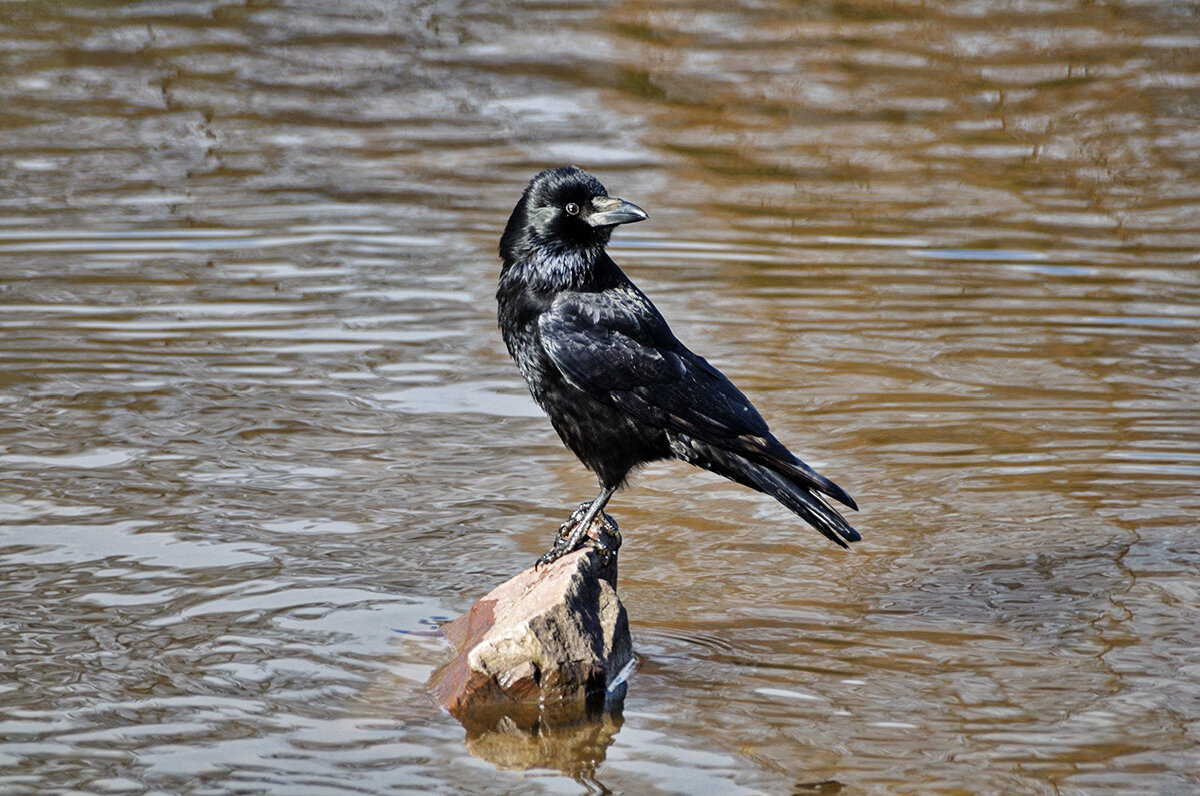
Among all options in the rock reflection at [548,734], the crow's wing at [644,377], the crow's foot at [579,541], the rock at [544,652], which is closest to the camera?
the rock reflection at [548,734]

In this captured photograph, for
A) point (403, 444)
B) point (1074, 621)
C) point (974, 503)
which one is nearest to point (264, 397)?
point (403, 444)

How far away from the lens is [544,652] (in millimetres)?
4590

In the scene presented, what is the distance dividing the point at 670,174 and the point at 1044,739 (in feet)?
23.9

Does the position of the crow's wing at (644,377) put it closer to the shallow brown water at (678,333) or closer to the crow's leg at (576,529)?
the crow's leg at (576,529)

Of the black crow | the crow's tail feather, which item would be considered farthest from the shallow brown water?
the black crow

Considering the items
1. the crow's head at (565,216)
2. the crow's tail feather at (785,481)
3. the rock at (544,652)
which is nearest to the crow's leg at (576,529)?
the rock at (544,652)

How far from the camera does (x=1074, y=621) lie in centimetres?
539

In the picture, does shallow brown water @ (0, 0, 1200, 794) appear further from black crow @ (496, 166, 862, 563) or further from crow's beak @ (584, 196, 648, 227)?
crow's beak @ (584, 196, 648, 227)

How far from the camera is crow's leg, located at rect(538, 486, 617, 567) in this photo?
504 centimetres

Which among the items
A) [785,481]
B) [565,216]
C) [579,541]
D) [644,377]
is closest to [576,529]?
[579,541]

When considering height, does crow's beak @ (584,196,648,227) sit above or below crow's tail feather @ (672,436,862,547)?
above

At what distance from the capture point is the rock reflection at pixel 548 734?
173 inches

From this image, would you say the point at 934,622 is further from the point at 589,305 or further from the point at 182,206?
the point at 182,206

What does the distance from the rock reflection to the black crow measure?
0.57 meters
